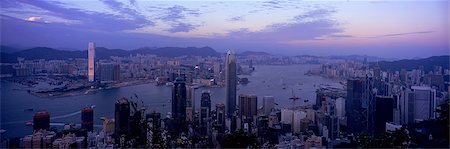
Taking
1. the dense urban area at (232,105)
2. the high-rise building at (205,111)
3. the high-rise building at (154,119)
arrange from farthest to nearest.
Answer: the high-rise building at (205,111), the high-rise building at (154,119), the dense urban area at (232,105)

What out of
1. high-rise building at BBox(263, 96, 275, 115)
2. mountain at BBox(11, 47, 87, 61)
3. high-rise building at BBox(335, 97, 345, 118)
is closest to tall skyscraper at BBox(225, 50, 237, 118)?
high-rise building at BBox(263, 96, 275, 115)

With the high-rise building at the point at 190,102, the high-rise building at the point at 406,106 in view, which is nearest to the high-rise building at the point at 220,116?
the high-rise building at the point at 190,102

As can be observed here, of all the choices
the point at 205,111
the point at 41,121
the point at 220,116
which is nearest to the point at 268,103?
the point at 220,116

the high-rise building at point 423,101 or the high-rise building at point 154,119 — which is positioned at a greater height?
the high-rise building at point 423,101

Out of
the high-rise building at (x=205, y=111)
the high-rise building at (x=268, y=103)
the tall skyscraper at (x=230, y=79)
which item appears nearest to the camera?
the high-rise building at (x=205, y=111)

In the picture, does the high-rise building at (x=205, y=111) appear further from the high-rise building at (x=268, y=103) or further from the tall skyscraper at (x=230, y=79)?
the high-rise building at (x=268, y=103)

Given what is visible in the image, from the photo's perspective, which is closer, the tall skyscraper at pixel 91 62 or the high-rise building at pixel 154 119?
the high-rise building at pixel 154 119

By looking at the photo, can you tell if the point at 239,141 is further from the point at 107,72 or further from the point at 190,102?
the point at 107,72
